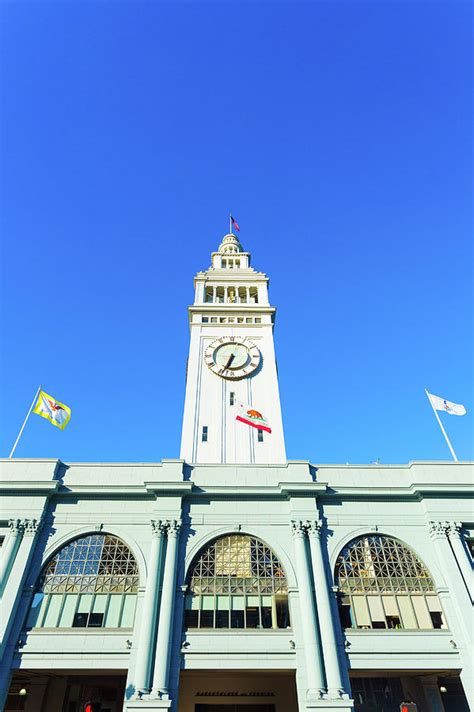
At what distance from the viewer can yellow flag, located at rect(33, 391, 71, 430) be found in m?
31.4

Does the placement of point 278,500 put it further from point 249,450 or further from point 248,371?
point 248,371

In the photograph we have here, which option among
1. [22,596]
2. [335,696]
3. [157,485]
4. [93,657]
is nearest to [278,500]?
[157,485]

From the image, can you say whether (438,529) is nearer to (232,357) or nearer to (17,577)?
(232,357)

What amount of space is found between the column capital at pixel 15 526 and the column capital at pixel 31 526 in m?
0.17

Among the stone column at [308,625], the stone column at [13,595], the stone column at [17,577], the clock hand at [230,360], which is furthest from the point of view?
the clock hand at [230,360]

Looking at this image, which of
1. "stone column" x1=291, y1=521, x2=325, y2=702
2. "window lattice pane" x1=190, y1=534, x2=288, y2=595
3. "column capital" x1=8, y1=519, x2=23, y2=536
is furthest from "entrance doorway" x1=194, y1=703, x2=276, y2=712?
"column capital" x1=8, y1=519, x2=23, y2=536

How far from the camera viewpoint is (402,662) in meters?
22.9

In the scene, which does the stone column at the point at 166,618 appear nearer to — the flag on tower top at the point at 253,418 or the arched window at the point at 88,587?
the arched window at the point at 88,587

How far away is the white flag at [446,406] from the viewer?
32.9m

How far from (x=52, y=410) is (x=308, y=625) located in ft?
73.3

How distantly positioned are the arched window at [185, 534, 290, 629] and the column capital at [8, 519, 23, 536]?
10.7 m

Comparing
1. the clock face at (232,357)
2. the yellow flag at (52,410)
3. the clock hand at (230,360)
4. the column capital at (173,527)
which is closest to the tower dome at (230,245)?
the clock face at (232,357)

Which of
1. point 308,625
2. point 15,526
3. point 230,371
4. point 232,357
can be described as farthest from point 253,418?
point 15,526

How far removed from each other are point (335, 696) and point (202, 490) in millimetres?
12651
